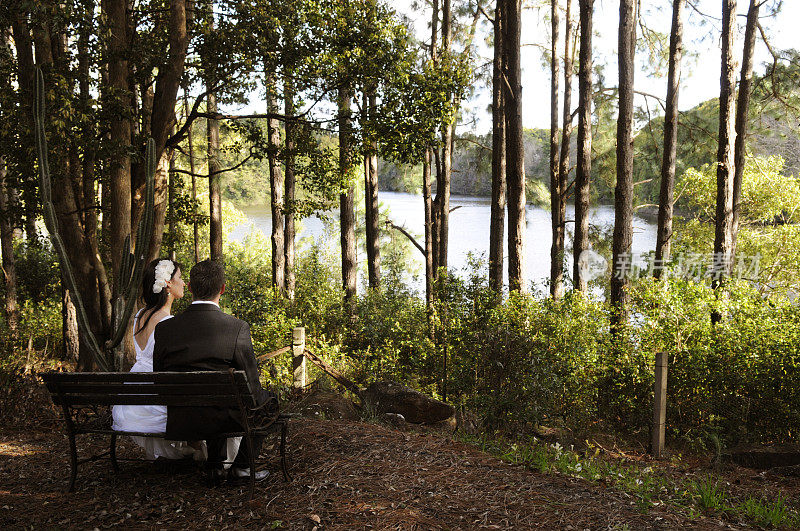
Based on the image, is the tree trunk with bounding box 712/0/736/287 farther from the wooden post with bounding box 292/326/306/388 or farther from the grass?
the wooden post with bounding box 292/326/306/388

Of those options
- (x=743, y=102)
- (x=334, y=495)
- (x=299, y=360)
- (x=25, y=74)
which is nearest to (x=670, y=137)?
(x=743, y=102)

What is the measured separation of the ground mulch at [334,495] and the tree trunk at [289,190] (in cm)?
590

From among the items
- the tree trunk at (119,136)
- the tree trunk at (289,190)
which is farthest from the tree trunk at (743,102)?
the tree trunk at (119,136)

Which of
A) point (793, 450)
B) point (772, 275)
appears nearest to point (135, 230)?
point (793, 450)

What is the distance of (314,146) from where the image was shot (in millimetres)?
10438

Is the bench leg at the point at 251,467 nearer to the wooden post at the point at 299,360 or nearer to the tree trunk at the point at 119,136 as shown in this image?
the wooden post at the point at 299,360

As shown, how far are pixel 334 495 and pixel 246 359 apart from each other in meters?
1.08

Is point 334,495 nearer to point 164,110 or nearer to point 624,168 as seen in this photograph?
point 164,110

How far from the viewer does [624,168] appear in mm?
11680

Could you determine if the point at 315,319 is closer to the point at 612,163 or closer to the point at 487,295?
the point at 487,295

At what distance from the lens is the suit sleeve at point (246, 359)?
373cm

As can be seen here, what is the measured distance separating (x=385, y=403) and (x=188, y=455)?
3292 millimetres

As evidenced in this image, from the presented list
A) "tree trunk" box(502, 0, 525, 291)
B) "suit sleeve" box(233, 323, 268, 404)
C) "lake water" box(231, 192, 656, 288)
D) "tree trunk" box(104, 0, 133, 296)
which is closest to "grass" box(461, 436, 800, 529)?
"suit sleeve" box(233, 323, 268, 404)

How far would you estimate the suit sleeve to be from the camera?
3.73m
